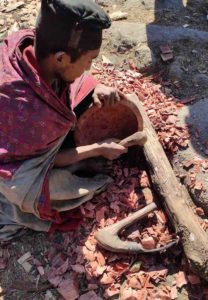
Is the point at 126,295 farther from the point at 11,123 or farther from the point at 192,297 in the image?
the point at 11,123

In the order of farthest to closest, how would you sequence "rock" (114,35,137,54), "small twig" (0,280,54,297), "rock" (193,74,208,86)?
"rock" (114,35,137,54) → "rock" (193,74,208,86) → "small twig" (0,280,54,297)

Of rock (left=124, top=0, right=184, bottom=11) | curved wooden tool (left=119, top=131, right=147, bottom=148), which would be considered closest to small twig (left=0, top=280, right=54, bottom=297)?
curved wooden tool (left=119, top=131, right=147, bottom=148)

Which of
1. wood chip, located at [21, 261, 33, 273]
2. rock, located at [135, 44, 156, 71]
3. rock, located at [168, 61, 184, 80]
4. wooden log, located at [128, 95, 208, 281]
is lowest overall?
wood chip, located at [21, 261, 33, 273]

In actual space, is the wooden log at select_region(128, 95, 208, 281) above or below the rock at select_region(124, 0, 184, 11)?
below

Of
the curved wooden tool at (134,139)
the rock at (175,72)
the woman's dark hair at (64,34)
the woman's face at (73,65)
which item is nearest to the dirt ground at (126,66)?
the rock at (175,72)

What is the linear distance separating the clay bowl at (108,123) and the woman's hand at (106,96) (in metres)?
0.05

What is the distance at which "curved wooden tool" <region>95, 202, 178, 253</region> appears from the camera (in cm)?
294

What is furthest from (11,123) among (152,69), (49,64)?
(152,69)

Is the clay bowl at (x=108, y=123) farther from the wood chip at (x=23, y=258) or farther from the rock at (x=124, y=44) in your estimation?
the rock at (x=124, y=44)

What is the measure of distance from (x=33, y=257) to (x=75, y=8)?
1.63 m

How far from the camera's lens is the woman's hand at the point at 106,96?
311 cm

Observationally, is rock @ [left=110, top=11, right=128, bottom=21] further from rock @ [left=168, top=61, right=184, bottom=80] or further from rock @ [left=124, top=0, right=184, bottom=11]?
rock @ [left=168, top=61, right=184, bottom=80]

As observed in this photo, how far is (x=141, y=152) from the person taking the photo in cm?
338

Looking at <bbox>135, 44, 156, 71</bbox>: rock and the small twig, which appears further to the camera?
<bbox>135, 44, 156, 71</bbox>: rock
